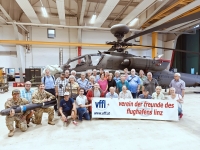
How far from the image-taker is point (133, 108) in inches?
185

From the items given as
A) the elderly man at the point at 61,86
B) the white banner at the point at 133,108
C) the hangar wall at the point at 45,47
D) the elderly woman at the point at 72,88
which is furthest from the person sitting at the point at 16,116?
the hangar wall at the point at 45,47

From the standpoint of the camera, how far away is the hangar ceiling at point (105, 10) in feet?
33.9

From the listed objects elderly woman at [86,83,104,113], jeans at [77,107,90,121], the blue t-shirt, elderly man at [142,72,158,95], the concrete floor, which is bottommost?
the concrete floor

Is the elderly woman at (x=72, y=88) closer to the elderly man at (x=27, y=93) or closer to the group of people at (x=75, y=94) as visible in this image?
the group of people at (x=75, y=94)

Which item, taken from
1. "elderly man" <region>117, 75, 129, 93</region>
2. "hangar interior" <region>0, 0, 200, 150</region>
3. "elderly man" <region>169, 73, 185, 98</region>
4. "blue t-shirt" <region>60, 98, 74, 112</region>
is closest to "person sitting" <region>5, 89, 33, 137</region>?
"blue t-shirt" <region>60, 98, 74, 112</region>

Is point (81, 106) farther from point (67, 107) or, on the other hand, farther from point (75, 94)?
point (75, 94)

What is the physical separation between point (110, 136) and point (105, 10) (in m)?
9.57

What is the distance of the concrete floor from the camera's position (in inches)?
120

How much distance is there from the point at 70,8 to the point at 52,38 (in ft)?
10.8

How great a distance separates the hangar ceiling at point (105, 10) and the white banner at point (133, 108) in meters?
7.21

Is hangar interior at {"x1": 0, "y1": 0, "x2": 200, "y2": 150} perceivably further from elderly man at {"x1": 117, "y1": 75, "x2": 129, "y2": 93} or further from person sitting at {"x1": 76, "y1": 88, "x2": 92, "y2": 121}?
person sitting at {"x1": 76, "y1": 88, "x2": 92, "y2": 121}

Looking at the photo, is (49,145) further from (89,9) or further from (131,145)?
(89,9)

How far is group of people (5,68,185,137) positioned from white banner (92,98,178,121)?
0.52 feet

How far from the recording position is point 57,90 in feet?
16.2
